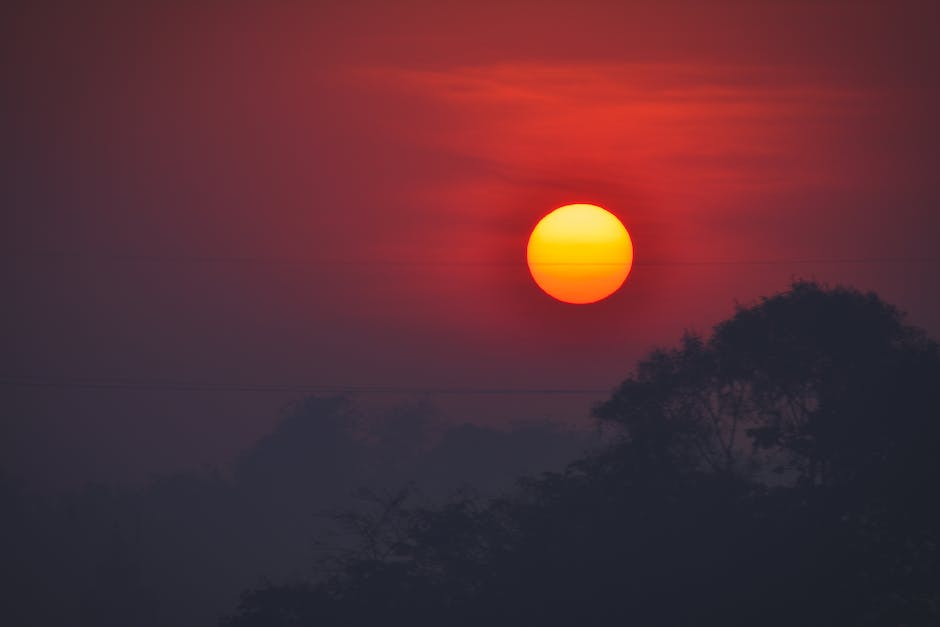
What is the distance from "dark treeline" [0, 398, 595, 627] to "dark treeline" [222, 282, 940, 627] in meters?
17.9

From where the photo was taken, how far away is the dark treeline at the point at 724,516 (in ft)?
79.9

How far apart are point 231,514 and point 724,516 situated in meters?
82.8

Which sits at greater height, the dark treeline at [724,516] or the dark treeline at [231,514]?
the dark treeline at [231,514]

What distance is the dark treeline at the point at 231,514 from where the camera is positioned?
71562 mm

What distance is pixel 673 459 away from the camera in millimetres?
28141

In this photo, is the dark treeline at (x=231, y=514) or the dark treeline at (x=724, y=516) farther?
the dark treeline at (x=231, y=514)

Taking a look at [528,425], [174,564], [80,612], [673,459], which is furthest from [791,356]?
[528,425]

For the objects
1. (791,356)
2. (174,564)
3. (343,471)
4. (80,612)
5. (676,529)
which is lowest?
(676,529)

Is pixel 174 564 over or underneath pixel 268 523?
underneath

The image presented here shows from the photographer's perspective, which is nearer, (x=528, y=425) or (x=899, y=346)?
(x=899, y=346)

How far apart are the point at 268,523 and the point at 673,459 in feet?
261

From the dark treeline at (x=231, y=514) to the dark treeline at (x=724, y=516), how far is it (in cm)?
1785

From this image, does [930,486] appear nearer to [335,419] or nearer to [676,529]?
[676,529]

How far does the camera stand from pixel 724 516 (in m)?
26.6
